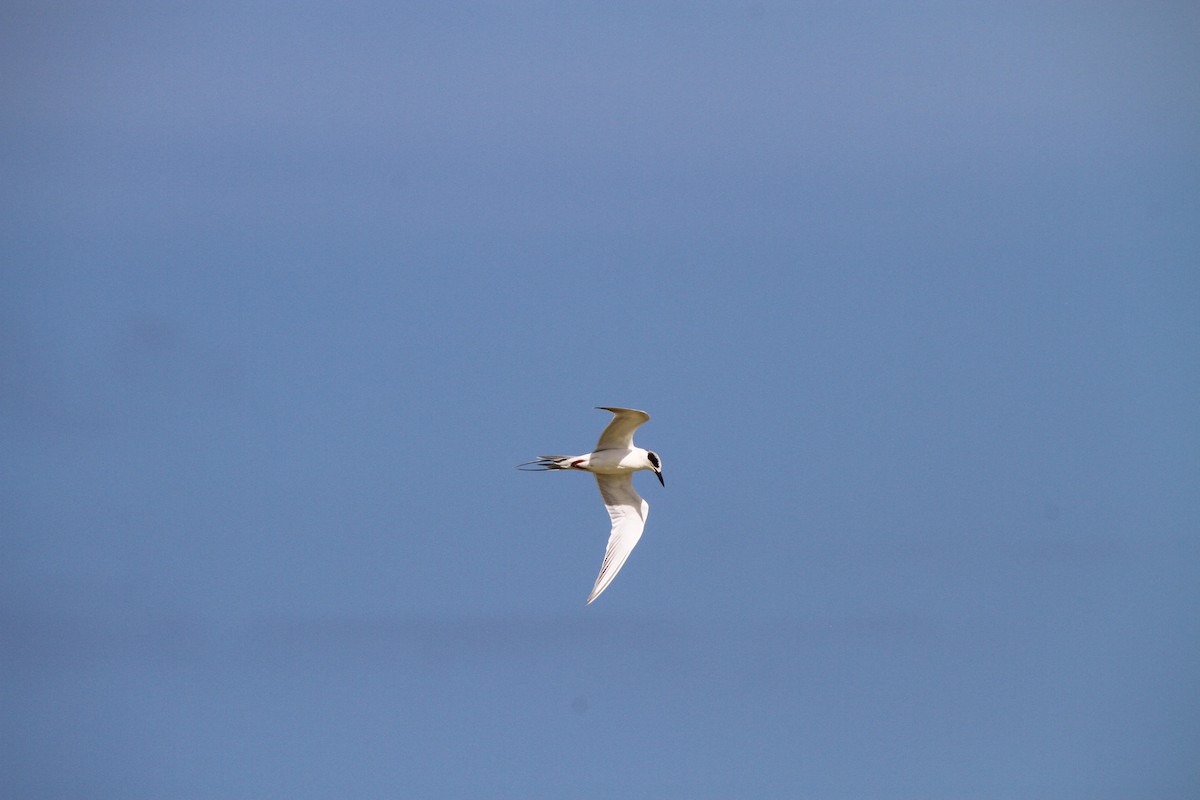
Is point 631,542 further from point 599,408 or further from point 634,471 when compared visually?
point 599,408

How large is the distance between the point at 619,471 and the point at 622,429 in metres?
1.04

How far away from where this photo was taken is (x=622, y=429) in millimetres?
25812

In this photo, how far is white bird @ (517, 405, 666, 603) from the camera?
83.6ft

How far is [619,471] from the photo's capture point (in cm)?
2653

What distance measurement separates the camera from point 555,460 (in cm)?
2583

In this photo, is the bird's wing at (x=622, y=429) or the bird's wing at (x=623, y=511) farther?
the bird's wing at (x=623, y=511)

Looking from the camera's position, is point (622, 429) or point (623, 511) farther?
point (623, 511)

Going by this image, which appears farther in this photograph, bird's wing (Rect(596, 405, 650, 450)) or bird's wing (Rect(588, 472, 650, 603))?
bird's wing (Rect(588, 472, 650, 603))

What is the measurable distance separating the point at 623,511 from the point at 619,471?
88cm

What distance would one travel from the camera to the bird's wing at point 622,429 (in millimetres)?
25052

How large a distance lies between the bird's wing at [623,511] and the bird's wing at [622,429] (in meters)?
0.86

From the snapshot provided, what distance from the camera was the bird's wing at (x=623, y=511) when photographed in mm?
26273

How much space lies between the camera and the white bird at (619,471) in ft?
83.6

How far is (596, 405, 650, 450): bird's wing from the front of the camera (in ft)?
82.2
